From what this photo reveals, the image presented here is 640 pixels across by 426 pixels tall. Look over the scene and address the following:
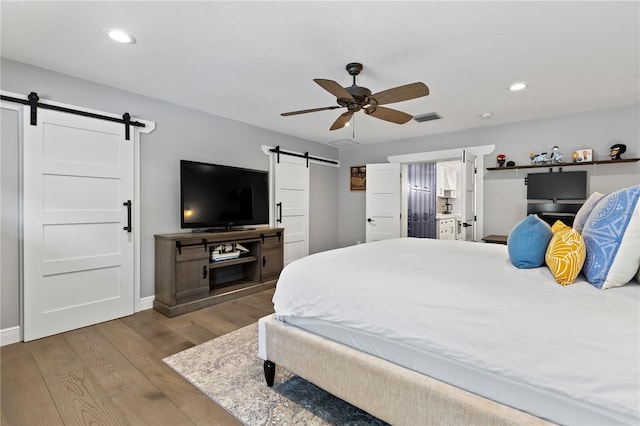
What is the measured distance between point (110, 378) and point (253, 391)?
1022 millimetres

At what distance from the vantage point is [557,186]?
396 centimetres

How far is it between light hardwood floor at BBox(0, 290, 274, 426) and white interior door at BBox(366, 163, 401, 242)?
3.18m

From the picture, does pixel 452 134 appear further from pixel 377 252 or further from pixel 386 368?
pixel 386 368

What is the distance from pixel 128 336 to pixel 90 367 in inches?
21.1

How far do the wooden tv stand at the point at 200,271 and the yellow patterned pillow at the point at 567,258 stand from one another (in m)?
3.16

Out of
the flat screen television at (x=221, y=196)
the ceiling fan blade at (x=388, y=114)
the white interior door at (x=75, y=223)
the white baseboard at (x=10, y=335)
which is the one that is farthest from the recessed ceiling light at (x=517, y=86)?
the white baseboard at (x=10, y=335)

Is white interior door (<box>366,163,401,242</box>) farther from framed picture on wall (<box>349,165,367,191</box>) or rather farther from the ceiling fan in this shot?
the ceiling fan

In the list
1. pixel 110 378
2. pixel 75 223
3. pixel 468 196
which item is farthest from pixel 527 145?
pixel 75 223

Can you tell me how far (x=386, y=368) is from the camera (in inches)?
53.6

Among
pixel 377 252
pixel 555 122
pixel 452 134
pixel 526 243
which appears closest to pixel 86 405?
pixel 377 252

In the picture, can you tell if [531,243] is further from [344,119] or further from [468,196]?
[468,196]

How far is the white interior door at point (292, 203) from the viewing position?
16.2 feet

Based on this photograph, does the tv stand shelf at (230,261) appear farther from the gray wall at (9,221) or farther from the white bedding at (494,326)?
the white bedding at (494,326)

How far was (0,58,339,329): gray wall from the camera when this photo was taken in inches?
102
